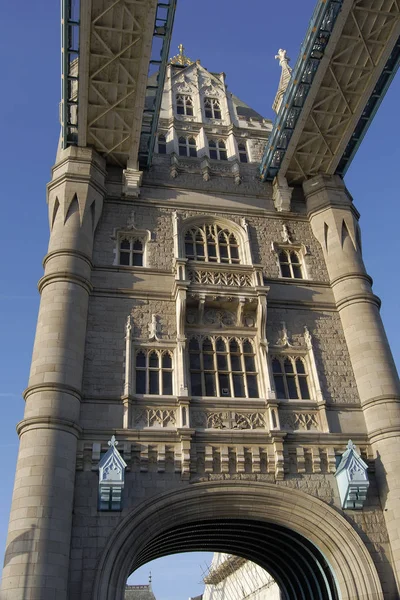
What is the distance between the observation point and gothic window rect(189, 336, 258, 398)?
19750mm

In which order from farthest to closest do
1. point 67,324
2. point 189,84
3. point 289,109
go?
point 189,84, point 289,109, point 67,324

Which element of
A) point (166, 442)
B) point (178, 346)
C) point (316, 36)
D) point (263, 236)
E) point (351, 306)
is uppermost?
point (316, 36)

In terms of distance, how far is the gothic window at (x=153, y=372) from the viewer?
1927 centimetres

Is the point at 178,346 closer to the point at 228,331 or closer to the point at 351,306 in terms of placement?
the point at 228,331

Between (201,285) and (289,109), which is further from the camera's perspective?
(289,109)

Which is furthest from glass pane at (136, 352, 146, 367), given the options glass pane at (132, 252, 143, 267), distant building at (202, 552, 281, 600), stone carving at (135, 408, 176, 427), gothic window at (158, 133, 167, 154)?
distant building at (202, 552, 281, 600)

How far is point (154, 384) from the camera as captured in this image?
63.7 feet

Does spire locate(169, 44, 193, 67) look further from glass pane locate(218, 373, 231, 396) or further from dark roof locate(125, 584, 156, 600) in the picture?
dark roof locate(125, 584, 156, 600)

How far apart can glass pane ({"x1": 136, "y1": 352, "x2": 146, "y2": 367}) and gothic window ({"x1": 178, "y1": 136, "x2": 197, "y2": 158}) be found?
11176 mm

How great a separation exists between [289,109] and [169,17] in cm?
590

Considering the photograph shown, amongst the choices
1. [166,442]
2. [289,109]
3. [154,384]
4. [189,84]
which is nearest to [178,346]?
[154,384]

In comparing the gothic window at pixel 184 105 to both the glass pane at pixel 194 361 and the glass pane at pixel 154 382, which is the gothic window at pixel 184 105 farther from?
the glass pane at pixel 154 382

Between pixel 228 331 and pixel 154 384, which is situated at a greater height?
pixel 228 331

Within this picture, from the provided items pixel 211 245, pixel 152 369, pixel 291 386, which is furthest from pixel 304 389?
pixel 211 245
